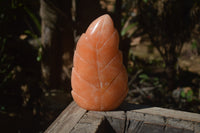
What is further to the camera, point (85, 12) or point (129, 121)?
point (85, 12)

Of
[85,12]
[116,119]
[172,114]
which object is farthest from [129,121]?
[85,12]

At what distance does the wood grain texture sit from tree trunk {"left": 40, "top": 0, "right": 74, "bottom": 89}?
1294 mm

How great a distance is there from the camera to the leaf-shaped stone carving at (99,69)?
3.67ft

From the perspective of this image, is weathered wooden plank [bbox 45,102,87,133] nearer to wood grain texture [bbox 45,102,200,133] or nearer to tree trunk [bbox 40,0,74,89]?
wood grain texture [bbox 45,102,200,133]

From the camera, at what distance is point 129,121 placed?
1236 mm

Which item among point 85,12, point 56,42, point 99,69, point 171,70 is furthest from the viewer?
point 171,70

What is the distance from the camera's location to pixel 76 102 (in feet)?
4.34

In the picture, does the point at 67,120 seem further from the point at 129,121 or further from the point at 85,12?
the point at 85,12

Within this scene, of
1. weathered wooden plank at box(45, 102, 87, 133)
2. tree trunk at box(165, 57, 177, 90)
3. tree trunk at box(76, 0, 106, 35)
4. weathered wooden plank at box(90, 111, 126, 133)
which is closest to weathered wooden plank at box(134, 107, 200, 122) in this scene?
weathered wooden plank at box(90, 111, 126, 133)

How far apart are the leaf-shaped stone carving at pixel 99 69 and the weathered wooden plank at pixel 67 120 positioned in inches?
2.0

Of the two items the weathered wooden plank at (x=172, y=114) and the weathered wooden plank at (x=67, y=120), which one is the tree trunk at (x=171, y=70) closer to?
the weathered wooden plank at (x=172, y=114)

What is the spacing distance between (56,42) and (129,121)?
1556mm

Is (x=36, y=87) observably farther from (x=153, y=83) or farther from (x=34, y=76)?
(x=153, y=83)

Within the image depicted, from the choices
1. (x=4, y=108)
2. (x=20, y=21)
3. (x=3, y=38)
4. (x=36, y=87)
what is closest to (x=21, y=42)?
(x=3, y=38)
